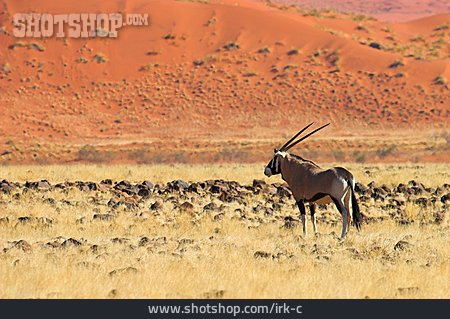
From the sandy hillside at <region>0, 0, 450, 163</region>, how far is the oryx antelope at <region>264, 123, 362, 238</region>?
3510 centimetres

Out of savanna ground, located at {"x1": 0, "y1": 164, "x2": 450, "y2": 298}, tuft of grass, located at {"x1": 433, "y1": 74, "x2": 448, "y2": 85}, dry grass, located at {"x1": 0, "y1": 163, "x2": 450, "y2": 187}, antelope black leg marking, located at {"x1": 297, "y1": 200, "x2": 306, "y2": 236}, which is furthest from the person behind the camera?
tuft of grass, located at {"x1": 433, "y1": 74, "x2": 448, "y2": 85}

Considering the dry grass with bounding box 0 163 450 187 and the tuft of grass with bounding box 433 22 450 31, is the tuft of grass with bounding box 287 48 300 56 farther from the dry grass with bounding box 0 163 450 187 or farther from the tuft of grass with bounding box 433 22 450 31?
the dry grass with bounding box 0 163 450 187

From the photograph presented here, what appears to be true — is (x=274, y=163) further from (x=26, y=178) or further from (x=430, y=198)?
(x=26, y=178)

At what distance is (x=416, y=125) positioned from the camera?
59031 mm

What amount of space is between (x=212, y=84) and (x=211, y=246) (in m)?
52.6

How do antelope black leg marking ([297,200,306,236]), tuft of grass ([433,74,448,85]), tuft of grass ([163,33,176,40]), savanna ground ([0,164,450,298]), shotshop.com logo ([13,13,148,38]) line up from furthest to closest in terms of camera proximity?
tuft of grass ([163,33,176,40]) < shotshop.com logo ([13,13,148,38]) < tuft of grass ([433,74,448,85]) < antelope black leg marking ([297,200,306,236]) < savanna ground ([0,164,450,298])

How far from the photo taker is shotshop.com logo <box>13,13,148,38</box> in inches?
2694

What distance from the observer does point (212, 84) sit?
64.0m

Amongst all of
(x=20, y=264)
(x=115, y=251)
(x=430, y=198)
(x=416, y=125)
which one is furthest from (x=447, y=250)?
(x=416, y=125)

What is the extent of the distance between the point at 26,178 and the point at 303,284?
63.9ft

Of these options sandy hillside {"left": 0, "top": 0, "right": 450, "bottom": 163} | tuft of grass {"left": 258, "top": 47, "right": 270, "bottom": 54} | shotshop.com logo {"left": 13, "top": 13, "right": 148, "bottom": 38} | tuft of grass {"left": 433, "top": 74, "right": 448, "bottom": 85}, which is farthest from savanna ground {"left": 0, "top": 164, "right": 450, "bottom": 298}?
shotshop.com logo {"left": 13, "top": 13, "right": 148, "bottom": 38}

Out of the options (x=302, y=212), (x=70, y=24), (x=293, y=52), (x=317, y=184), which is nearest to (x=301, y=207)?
(x=302, y=212)

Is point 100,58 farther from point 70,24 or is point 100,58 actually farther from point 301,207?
point 301,207

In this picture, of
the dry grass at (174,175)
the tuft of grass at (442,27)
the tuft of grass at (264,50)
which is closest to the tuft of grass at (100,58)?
the tuft of grass at (264,50)
